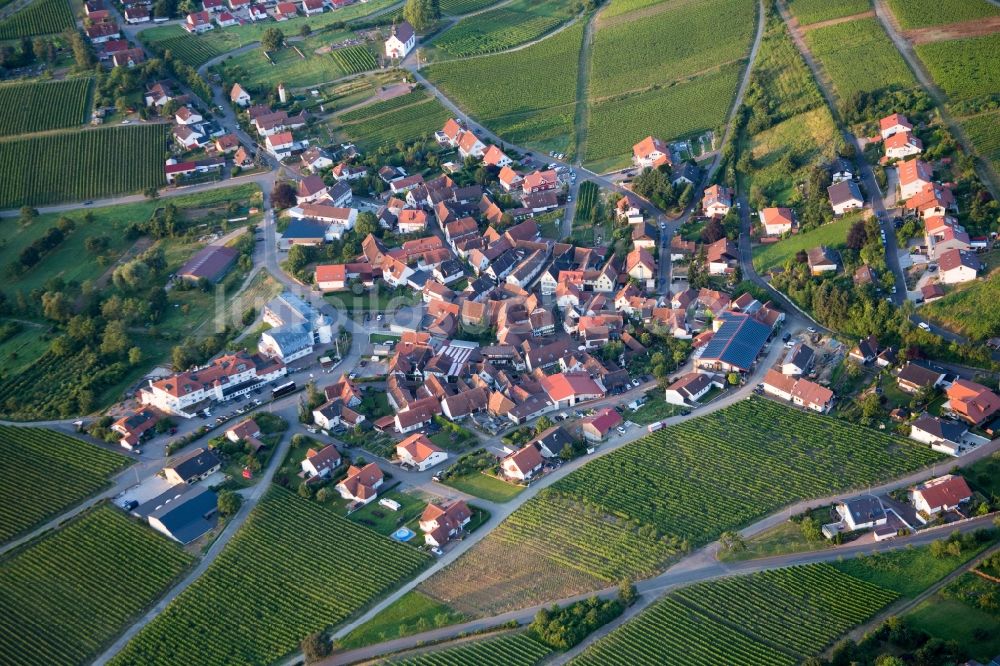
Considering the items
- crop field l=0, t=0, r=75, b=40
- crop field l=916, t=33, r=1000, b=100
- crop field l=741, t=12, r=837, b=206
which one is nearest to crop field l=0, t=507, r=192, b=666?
crop field l=741, t=12, r=837, b=206

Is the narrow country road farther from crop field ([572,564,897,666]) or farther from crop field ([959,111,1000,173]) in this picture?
crop field ([572,564,897,666])

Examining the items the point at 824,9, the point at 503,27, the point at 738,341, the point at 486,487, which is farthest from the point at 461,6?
the point at 486,487

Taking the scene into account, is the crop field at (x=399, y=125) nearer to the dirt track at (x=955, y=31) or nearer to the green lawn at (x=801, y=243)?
the green lawn at (x=801, y=243)

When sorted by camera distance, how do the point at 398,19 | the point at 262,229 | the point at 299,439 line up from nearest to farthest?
the point at 299,439, the point at 262,229, the point at 398,19

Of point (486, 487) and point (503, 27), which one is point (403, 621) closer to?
point (486, 487)

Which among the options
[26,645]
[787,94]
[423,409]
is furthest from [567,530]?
[787,94]

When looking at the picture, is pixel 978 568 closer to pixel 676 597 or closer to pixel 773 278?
pixel 676 597
